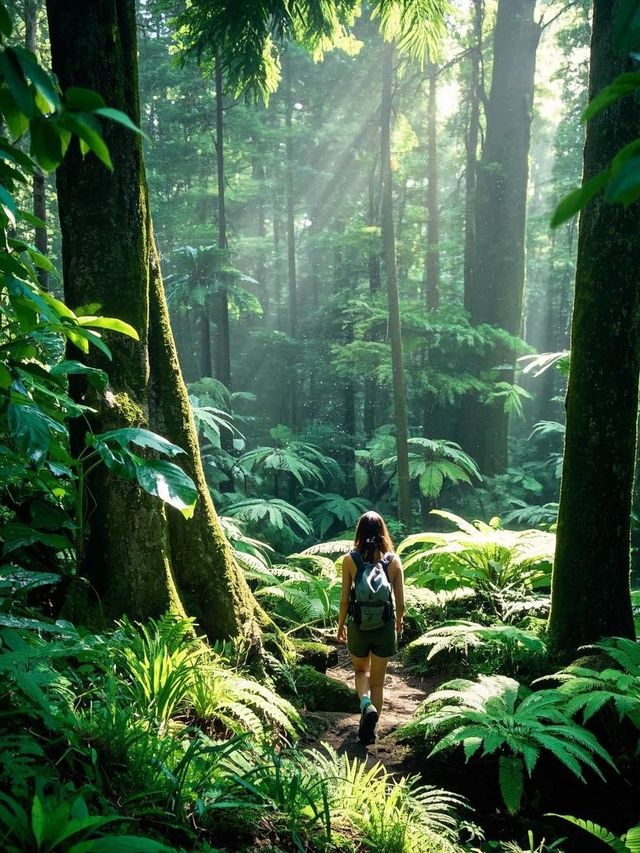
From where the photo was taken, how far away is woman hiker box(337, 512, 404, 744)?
4480 millimetres

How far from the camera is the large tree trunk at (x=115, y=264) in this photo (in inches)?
133

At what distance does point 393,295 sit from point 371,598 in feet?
23.5

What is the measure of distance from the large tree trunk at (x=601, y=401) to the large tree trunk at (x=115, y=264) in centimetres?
287

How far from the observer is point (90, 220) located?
11.4ft

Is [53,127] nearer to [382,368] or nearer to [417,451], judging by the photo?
[382,368]

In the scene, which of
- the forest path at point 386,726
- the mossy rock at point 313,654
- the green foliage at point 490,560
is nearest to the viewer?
the forest path at point 386,726

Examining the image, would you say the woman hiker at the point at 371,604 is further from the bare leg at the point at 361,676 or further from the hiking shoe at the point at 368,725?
the hiking shoe at the point at 368,725

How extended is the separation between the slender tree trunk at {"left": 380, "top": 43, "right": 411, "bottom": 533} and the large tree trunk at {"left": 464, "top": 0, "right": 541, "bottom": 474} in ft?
10.4

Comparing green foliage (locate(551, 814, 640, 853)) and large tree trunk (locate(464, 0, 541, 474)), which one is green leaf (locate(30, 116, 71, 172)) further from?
large tree trunk (locate(464, 0, 541, 474))

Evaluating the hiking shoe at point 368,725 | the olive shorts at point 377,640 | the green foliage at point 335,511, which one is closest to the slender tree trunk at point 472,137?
the green foliage at point 335,511

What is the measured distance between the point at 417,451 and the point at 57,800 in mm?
12850

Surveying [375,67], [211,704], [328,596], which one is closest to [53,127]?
[211,704]

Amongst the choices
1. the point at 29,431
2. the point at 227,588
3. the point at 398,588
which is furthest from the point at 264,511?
the point at 29,431

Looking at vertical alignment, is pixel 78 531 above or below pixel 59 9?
below
